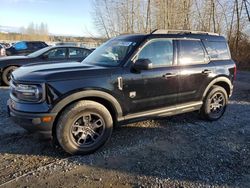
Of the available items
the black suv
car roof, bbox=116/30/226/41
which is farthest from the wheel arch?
car roof, bbox=116/30/226/41

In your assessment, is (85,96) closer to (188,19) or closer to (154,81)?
(154,81)

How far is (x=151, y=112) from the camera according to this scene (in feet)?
15.8

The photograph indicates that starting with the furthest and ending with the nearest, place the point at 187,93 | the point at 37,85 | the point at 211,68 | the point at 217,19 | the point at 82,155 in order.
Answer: the point at 217,19
the point at 211,68
the point at 187,93
the point at 82,155
the point at 37,85

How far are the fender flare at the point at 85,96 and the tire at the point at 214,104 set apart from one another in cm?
219

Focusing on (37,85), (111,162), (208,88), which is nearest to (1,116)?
(37,85)

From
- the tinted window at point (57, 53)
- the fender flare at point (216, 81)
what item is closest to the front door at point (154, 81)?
the fender flare at point (216, 81)

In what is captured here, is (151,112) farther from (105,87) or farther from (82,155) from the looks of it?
(82,155)

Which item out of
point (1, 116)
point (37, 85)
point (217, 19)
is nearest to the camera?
point (37, 85)

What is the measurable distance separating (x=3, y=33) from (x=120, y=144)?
7034 centimetres

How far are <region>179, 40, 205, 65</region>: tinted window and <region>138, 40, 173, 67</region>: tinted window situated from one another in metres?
Result: 0.27

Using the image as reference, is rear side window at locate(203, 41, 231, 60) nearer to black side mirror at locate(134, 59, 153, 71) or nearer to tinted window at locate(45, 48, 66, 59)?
black side mirror at locate(134, 59, 153, 71)

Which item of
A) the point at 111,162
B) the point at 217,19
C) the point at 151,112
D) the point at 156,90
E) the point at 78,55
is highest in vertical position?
the point at 217,19

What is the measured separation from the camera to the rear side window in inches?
224

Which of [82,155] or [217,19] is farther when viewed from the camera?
[217,19]
